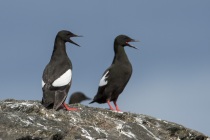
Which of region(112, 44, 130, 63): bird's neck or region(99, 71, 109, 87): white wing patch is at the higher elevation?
region(112, 44, 130, 63): bird's neck

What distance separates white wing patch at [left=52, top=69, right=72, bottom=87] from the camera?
14.3m

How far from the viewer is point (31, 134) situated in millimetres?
11750

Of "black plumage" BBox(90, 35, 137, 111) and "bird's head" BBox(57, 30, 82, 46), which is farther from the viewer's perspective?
"black plumage" BBox(90, 35, 137, 111)

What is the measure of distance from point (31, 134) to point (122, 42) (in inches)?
293

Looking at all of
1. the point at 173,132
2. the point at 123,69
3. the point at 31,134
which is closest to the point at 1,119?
the point at 31,134

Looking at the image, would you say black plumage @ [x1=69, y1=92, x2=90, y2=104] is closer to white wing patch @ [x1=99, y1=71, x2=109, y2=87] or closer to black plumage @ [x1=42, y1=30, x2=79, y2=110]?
white wing patch @ [x1=99, y1=71, x2=109, y2=87]

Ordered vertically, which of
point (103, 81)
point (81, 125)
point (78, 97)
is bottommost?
point (78, 97)

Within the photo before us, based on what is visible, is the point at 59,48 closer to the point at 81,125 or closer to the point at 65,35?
the point at 65,35

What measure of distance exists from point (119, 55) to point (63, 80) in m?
3.88

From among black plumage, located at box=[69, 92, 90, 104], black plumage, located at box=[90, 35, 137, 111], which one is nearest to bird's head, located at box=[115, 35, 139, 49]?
black plumage, located at box=[90, 35, 137, 111]

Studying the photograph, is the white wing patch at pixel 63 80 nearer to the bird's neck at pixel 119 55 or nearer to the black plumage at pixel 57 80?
the black plumage at pixel 57 80

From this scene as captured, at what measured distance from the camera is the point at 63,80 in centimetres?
1443

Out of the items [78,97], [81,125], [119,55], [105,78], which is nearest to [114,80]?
[105,78]

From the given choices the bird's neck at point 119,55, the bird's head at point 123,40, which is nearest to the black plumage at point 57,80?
the bird's neck at point 119,55
